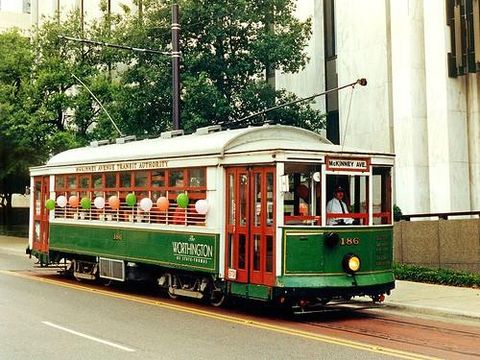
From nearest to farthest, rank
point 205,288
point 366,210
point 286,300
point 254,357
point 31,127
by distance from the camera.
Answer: point 254,357 → point 286,300 → point 366,210 → point 205,288 → point 31,127

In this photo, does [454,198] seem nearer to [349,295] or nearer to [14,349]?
[349,295]

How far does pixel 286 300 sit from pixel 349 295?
1.12 metres

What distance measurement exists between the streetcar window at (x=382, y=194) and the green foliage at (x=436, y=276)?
4.00 m

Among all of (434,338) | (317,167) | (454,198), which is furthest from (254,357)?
(454,198)

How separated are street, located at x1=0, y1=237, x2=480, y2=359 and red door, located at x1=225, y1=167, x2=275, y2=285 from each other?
79 centimetres

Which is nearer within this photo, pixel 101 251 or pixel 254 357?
pixel 254 357

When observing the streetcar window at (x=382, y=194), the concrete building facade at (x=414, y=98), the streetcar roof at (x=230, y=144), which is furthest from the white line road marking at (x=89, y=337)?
the concrete building facade at (x=414, y=98)

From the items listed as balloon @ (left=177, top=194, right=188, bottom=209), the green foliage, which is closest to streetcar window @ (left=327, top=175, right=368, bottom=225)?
balloon @ (left=177, top=194, right=188, bottom=209)

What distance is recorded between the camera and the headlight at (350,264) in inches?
479

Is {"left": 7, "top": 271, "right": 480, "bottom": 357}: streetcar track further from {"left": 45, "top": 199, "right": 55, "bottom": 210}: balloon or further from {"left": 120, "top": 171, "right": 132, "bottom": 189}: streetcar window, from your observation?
{"left": 45, "top": 199, "right": 55, "bottom": 210}: balloon

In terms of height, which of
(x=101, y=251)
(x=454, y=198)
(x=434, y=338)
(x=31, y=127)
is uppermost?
(x=31, y=127)

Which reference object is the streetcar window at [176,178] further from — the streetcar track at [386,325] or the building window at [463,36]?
the building window at [463,36]

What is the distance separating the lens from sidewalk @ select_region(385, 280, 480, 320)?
1289 centimetres

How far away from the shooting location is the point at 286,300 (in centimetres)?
1198
